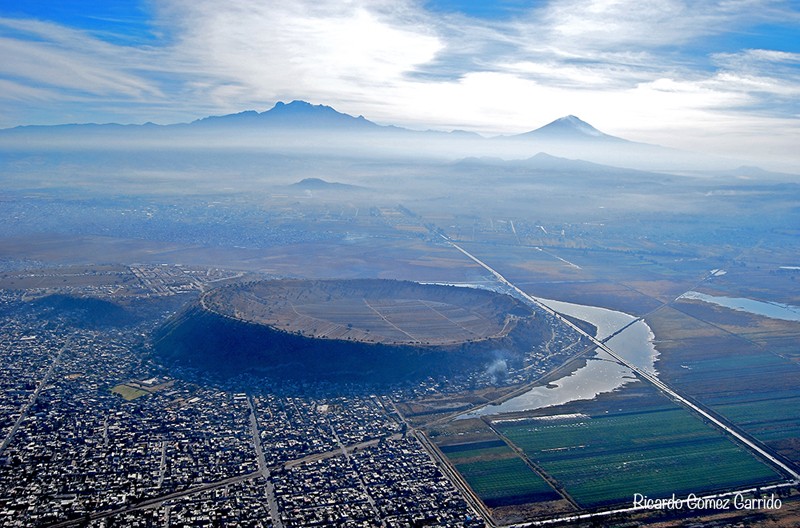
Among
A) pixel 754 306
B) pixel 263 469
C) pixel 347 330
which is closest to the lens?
pixel 263 469

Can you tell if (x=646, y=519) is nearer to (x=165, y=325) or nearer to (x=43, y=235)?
(x=165, y=325)

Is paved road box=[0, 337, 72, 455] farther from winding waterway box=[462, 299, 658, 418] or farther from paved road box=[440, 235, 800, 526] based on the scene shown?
paved road box=[440, 235, 800, 526]

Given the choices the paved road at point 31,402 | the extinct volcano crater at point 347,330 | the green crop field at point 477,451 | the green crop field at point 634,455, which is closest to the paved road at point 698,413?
the green crop field at point 634,455

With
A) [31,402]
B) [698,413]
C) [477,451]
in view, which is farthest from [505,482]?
[31,402]

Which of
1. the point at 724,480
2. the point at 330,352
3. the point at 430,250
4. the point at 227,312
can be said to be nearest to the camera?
the point at 724,480

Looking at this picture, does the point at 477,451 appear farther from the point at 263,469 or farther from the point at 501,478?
the point at 263,469

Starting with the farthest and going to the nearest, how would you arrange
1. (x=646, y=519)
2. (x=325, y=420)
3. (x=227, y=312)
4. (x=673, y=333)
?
(x=673, y=333)
(x=227, y=312)
(x=325, y=420)
(x=646, y=519)

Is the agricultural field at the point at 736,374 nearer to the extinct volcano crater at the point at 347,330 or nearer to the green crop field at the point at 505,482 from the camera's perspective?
the extinct volcano crater at the point at 347,330

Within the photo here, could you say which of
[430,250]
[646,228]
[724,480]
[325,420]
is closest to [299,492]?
[325,420]
